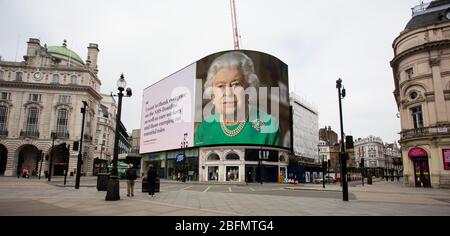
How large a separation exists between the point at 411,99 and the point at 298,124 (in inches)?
1759

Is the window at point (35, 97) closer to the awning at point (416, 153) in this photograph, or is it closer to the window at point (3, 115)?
the window at point (3, 115)

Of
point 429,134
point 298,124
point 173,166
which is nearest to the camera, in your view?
point 429,134

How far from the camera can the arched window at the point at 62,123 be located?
190ft

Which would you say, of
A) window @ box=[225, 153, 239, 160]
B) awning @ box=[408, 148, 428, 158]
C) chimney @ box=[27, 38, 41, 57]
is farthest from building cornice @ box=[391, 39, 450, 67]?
chimney @ box=[27, 38, 41, 57]

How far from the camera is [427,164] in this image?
30.4 m

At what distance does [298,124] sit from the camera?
77.1m

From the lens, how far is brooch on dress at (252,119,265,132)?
4989cm

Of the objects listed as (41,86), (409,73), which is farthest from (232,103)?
(41,86)

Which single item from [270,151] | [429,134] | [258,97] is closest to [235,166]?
[270,151]

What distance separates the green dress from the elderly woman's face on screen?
2.39 meters

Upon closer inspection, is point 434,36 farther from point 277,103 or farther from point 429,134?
point 277,103

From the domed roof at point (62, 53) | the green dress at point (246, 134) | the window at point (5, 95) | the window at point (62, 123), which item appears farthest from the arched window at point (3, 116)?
the green dress at point (246, 134)

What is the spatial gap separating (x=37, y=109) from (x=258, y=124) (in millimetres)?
45309
